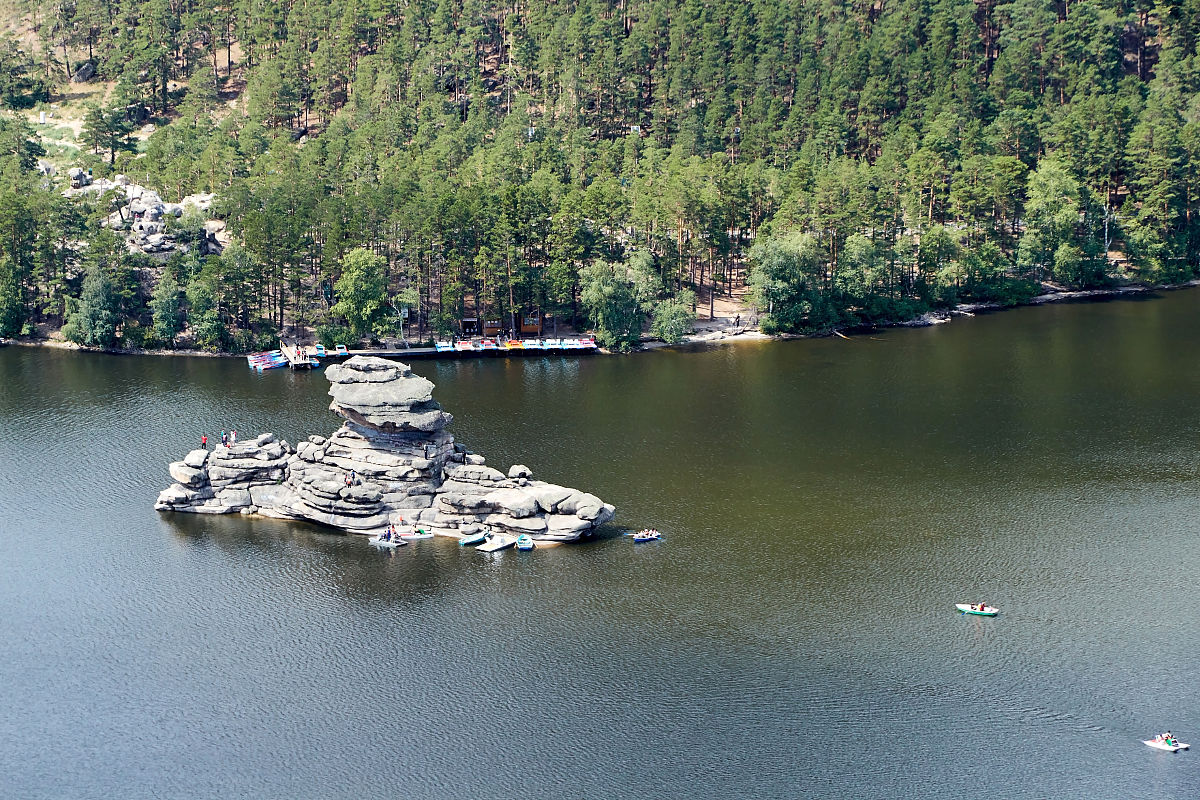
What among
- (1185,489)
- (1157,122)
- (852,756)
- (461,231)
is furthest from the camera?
(1157,122)

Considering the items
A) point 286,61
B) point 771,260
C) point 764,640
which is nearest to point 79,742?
point 764,640

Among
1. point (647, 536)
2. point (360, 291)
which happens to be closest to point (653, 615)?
point (647, 536)

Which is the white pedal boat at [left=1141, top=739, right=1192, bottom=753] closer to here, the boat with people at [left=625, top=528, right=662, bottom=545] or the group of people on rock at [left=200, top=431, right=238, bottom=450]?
the boat with people at [left=625, top=528, right=662, bottom=545]

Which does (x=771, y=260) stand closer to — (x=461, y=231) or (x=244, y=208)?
(x=461, y=231)

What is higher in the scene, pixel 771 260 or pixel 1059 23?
pixel 1059 23

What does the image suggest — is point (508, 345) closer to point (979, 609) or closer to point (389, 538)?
point (389, 538)
